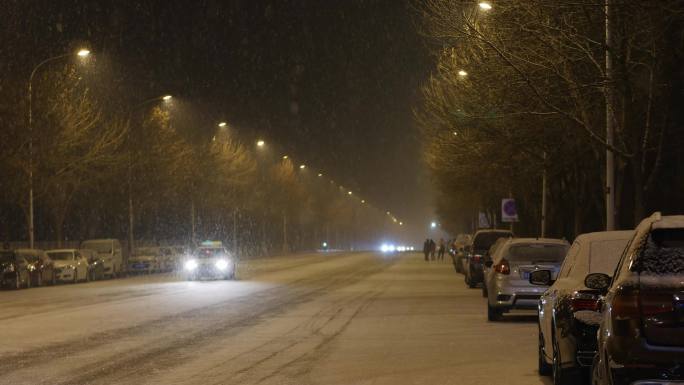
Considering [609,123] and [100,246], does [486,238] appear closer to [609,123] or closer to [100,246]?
[609,123]

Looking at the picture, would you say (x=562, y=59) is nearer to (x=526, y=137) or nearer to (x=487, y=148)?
(x=526, y=137)

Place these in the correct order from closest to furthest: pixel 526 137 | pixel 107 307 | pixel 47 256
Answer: pixel 107 307 < pixel 526 137 < pixel 47 256

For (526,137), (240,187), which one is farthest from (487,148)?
(240,187)

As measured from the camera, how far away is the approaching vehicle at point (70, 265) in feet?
156

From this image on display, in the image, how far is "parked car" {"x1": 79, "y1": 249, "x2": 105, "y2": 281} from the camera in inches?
2023

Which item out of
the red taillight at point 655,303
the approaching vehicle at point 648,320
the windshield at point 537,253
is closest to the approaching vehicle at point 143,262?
the windshield at point 537,253

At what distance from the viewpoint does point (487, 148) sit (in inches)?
1511

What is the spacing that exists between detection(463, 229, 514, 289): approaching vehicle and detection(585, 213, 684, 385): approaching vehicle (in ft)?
91.0

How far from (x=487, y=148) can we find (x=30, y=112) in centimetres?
1996

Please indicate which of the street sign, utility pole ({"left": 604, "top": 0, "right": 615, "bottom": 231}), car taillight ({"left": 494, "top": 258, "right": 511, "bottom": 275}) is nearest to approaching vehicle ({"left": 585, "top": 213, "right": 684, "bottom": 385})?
car taillight ({"left": 494, "top": 258, "right": 511, "bottom": 275})

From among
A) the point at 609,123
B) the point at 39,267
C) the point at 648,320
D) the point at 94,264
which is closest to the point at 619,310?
the point at 648,320

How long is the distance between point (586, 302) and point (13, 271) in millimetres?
34981

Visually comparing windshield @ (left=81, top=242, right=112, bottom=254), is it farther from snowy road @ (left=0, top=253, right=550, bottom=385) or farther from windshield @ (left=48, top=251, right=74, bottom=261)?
snowy road @ (left=0, top=253, right=550, bottom=385)

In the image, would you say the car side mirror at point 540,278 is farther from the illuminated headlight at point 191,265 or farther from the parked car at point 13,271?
the illuminated headlight at point 191,265
